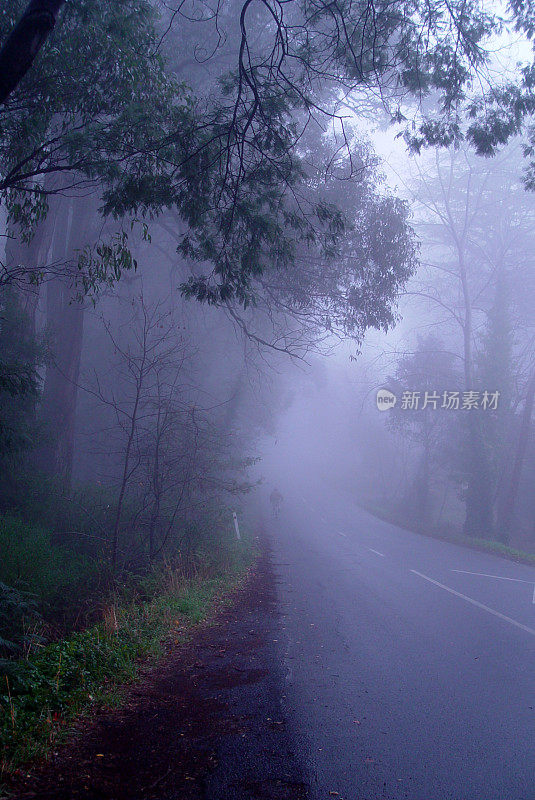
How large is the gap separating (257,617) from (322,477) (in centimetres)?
6175

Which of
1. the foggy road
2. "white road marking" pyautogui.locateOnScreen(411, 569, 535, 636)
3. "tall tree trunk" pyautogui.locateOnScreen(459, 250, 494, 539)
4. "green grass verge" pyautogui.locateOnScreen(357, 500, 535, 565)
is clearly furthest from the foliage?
"tall tree trunk" pyautogui.locateOnScreen(459, 250, 494, 539)

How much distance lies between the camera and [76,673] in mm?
5547

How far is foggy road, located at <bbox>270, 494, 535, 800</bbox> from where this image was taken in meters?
4.24

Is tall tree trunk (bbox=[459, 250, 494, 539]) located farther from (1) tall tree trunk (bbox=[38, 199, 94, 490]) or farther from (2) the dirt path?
(2) the dirt path

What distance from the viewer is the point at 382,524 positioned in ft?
97.0

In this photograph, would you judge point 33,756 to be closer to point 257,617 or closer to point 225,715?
point 225,715

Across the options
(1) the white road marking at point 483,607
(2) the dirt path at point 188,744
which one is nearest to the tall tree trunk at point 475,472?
(1) the white road marking at point 483,607

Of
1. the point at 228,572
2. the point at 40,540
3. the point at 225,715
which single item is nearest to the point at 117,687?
the point at 225,715

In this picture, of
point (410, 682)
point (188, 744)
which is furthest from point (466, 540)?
point (188, 744)

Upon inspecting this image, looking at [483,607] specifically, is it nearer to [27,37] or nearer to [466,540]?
[27,37]

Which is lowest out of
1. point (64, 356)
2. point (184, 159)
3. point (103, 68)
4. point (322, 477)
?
point (322, 477)

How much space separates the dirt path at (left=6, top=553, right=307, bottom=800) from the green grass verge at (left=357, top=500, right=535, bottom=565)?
1538 cm

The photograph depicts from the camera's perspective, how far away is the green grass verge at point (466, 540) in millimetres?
20522

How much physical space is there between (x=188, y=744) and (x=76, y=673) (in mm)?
1486
